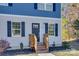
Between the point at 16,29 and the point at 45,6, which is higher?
the point at 45,6

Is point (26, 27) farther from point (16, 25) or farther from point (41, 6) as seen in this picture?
point (41, 6)

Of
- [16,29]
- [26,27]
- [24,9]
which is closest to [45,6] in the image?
[24,9]

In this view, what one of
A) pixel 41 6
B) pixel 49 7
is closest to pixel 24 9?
pixel 41 6

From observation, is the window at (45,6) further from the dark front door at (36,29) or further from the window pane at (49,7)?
the dark front door at (36,29)

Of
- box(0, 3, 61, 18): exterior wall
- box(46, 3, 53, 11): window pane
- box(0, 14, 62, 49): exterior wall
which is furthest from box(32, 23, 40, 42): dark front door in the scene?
box(46, 3, 53, 11): window pane

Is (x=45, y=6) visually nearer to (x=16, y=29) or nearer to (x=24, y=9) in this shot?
(x=24, y=9)

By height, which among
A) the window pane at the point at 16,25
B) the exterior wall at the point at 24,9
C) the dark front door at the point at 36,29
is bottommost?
the dark front door at the point at 36,29

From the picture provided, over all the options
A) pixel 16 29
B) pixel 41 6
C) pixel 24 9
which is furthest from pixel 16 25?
pixel 41 6

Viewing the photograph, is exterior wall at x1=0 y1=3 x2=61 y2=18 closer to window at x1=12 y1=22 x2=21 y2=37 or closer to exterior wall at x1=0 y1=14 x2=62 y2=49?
exterior wall at x1=0 y1=14 x2=62 y2=49

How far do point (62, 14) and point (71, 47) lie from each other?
51 centimetres

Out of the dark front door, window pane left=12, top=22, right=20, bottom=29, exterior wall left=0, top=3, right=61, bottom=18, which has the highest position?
exterior wall left=0, top=3, right=61, bottom=18

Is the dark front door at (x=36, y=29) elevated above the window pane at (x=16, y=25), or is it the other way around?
the window pane at (x=16, y=25)

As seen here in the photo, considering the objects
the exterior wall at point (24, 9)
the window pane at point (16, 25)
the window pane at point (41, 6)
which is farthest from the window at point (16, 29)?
the window pane at point (41, 6)

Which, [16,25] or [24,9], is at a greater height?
[24,9]
